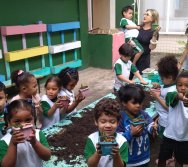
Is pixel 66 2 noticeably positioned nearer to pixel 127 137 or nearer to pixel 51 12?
pixel 51 12

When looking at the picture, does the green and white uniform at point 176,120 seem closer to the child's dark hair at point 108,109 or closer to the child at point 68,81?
the child's dark hair at point 108,109

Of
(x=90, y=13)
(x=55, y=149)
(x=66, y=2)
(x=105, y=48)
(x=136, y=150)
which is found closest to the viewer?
(x=136, y=150)

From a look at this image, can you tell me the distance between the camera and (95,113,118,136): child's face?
1580 mm

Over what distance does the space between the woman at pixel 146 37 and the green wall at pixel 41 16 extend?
245 centimetres

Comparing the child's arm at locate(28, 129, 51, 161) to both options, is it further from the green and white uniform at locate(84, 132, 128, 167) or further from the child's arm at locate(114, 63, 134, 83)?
the child's arm at locate(114, 63, 134, 83)

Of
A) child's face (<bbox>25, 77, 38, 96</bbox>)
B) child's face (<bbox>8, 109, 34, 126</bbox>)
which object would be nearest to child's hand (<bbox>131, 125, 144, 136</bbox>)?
child's face (<bbox>8, 109, 34, 126</bbox>)

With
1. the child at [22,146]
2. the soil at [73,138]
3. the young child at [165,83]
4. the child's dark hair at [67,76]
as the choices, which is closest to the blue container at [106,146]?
the child at [22,146]

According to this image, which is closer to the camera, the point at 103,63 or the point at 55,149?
the point at 55,149

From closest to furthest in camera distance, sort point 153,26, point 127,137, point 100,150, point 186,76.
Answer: point 100,150 < point 127,137 < point 186,76 < point 153,26

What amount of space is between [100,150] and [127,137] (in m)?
0.48

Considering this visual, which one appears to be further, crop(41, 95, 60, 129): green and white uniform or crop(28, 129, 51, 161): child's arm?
crop(41, 95, 60, 129): green and white uniform

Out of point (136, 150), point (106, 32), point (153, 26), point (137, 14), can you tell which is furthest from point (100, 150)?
point (137, 14)

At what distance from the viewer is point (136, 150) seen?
1.93 meters

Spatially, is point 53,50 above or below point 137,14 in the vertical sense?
below
